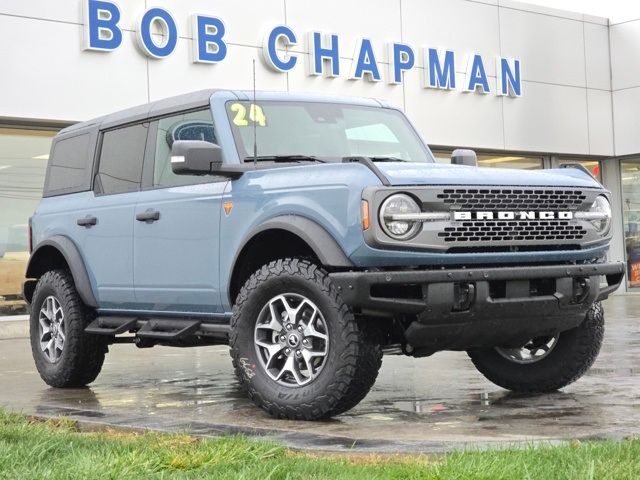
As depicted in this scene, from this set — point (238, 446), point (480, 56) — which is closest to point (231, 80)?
point (480, 56)

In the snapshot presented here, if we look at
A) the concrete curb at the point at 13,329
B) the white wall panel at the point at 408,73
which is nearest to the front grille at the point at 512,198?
the white wall panel at the point at 408,73

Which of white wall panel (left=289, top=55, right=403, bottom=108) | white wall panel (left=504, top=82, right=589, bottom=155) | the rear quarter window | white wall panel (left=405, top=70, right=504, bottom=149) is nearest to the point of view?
the rear quarter window

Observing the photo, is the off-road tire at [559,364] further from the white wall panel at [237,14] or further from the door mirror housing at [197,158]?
the white wall panel at [237,14]

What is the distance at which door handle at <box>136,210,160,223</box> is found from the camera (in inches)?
Result: 291

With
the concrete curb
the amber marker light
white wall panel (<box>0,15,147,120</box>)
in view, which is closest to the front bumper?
the amber marker light

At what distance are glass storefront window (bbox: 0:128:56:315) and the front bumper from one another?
38.4ft

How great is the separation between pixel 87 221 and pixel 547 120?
693 inches

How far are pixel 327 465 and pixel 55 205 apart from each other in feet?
16.3

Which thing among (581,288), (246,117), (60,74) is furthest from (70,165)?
(60,74)

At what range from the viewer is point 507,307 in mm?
6055

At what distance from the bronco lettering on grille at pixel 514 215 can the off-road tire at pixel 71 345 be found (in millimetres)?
3519

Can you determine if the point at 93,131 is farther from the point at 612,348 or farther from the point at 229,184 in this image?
the point at 612,348

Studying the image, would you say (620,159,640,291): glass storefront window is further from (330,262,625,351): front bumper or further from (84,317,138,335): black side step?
(330,262,625,351): front bumper

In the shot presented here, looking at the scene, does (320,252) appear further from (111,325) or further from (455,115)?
(455,115)
